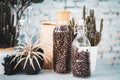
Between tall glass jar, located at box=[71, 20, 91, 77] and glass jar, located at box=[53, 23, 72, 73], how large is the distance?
0.10ft

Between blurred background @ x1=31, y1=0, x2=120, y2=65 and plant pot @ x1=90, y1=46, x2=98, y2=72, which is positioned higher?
blurred background @ x1=31, y1=0, x2=120, y2=65

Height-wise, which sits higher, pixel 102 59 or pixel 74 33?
pixel 74 33

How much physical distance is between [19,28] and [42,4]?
219 millimetres

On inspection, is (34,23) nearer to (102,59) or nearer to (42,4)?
(42,4)

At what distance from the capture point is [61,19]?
3.26ft

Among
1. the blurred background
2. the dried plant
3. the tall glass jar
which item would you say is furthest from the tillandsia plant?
the blurred background

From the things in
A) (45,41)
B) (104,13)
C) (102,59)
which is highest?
(104,13)

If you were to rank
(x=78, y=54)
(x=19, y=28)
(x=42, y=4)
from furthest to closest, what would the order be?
(x=42, y=4) < (x=19, y=28) < (x=78, y=54)

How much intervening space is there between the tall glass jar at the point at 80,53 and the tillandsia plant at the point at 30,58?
0.44 ft

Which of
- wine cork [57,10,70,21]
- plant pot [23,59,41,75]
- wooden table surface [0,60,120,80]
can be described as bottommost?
wooden table surface [0,60,120,80]

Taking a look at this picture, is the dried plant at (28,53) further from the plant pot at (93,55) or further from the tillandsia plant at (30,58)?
the plant pot at (93,55)

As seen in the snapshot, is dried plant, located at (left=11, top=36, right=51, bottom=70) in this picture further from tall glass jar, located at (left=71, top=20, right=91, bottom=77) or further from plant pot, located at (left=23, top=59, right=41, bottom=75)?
tall glass jar, located at (left=71, top=20, right=91, bottom=77)

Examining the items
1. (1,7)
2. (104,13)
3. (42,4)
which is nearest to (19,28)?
(1,7)

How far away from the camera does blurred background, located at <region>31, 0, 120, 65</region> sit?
123cm
